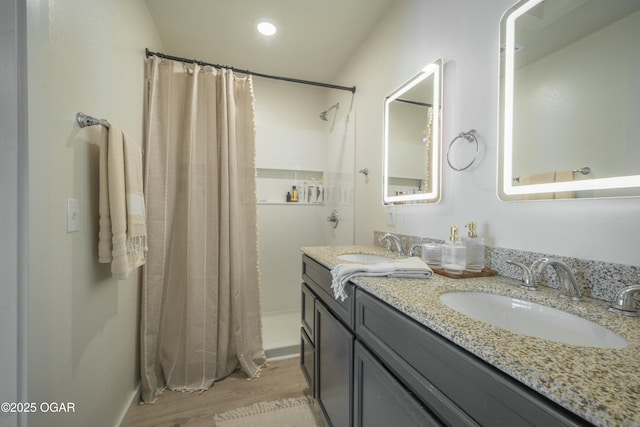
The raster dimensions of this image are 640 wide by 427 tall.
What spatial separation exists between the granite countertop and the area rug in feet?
3.80

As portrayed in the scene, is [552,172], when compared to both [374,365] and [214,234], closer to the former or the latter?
[374,365]

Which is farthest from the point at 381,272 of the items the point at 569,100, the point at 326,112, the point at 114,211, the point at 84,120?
the point at 326,112

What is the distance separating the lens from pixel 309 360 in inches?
59.3

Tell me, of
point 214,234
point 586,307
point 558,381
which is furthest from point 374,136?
point 558,381

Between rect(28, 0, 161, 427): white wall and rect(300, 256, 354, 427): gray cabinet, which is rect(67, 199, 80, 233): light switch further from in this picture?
rect(300, 256, 354, 427): gray cabinet

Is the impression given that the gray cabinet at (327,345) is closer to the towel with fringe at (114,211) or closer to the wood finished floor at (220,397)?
the wood finished floor at (220,397)

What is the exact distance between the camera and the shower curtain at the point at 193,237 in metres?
1.63

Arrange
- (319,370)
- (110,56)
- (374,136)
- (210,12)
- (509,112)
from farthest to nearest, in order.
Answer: (374,136)
(210,12)
(319,370)
(110,56)
(509,112)

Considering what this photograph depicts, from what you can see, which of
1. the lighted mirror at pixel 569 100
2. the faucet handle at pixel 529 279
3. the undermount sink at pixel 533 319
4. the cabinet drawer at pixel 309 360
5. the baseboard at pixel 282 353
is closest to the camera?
the undermount sink at pixel 533 319

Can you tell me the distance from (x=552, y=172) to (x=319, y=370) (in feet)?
4.36

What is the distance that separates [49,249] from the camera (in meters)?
0.77

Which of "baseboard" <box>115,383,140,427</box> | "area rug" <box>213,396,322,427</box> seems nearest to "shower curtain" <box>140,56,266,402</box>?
"baseboard" <box>115,383,140,427</box>

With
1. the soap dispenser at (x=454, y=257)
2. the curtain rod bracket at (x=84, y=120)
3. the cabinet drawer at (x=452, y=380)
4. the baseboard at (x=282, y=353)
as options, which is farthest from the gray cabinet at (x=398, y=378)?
the curtain rod bracket at (x=84, y=120)

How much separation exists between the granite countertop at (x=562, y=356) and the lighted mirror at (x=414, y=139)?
756 millimetres
